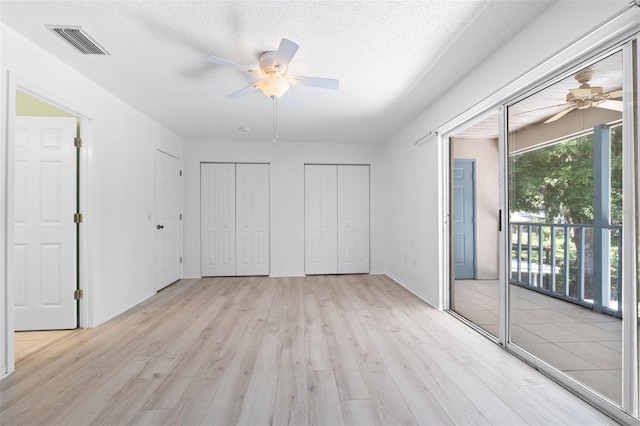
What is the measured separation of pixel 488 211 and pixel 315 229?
119 inches

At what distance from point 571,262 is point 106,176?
4.38m

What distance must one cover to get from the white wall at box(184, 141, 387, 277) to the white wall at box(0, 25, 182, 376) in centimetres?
116

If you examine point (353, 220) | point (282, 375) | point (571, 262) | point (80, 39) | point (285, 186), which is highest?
point (80, 39)

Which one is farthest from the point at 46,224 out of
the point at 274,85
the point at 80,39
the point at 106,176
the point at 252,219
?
the point at 252,219

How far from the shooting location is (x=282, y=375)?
2.06 m

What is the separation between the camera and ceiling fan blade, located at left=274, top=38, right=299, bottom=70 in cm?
197

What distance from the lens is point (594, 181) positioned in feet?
6.17

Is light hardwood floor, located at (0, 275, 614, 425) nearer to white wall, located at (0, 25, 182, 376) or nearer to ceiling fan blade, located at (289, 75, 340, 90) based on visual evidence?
white wall, located at (0, 25, 182, 376)

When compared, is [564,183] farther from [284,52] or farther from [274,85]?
[274,85]

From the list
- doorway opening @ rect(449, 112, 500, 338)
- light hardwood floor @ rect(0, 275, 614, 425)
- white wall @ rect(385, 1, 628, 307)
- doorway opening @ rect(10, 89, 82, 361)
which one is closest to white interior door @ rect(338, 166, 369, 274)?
white wall @ rect(385, 1, 628, 307)

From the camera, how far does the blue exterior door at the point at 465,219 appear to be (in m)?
5.08

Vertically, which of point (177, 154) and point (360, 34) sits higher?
point (360, 34)

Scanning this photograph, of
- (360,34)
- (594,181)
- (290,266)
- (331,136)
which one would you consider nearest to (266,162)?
(331,136)

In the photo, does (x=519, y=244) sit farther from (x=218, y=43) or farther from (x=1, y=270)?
(x=1, y=270)
